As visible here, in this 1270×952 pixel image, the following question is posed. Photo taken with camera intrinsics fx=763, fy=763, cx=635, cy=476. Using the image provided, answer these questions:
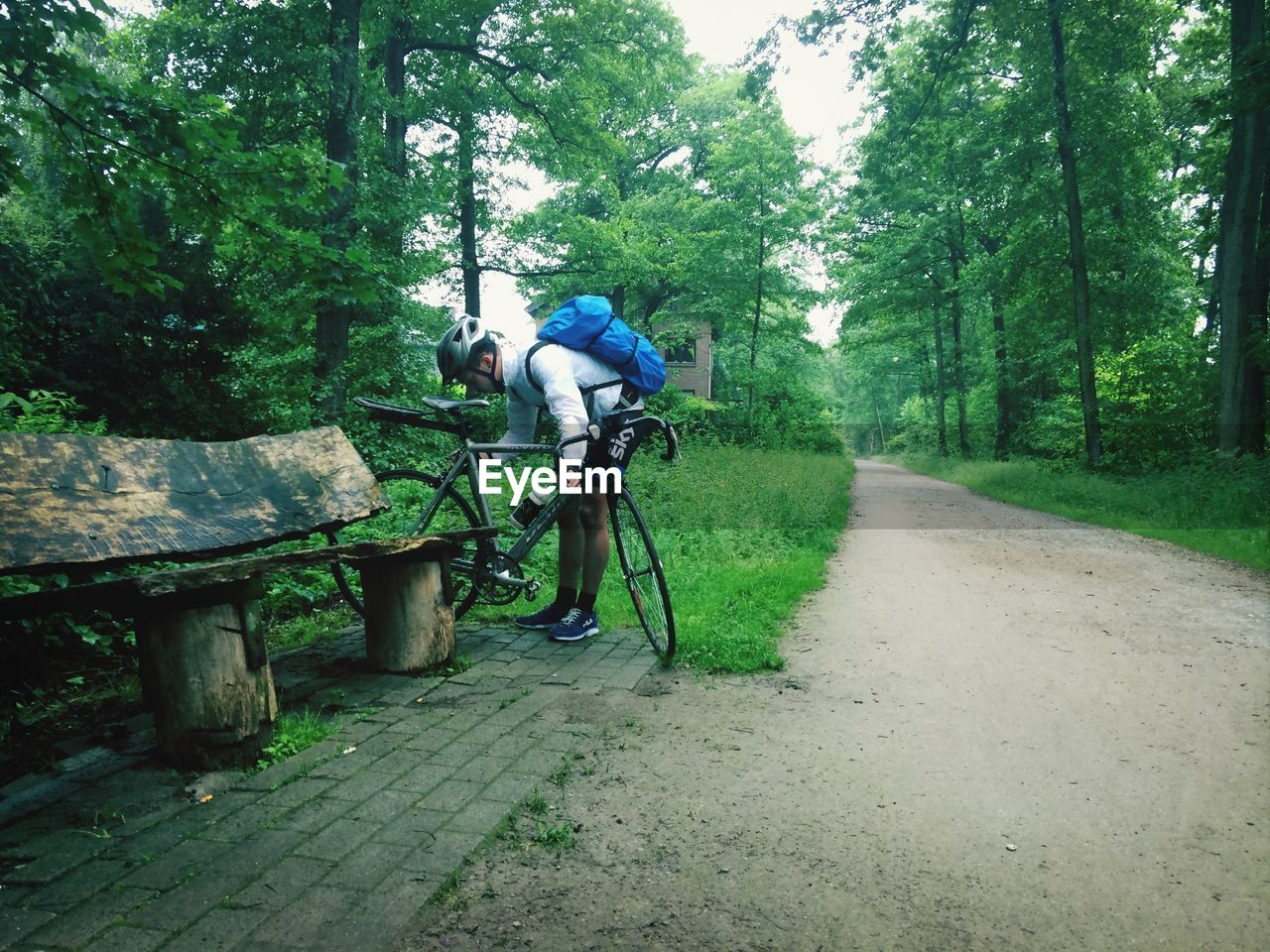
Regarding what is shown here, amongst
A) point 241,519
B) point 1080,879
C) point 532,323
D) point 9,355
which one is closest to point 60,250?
point 9,355

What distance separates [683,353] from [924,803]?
36328 mm

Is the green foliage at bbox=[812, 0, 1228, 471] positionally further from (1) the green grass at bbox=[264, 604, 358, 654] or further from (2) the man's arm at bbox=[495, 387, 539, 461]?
(1) the green grass at bbox=[264, 604, 358, 654]

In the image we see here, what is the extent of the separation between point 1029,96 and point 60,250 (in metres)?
18.1

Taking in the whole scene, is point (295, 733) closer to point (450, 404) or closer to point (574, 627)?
point (574, 627)

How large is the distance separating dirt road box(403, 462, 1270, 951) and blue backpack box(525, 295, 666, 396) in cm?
176

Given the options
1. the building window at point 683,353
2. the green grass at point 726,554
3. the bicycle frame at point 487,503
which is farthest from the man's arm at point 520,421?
the building window at point 683,353

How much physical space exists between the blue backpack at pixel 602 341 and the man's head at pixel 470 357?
237mm

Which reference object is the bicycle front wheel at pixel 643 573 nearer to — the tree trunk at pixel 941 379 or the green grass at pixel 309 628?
the green grass at pixel 309 628

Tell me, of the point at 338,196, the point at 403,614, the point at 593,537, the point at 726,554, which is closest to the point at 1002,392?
the point at 726,554

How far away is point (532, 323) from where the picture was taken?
3406 cm

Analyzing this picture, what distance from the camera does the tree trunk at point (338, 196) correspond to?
432 inches

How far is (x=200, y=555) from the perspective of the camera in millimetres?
3332

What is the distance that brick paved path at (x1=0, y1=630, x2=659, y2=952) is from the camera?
6.32 feet

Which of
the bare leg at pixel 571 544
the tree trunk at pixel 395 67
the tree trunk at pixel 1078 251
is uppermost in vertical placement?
the tree trunk at pixel 395 67
